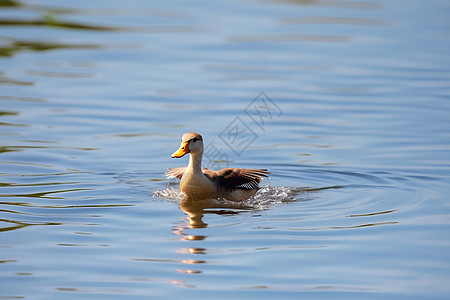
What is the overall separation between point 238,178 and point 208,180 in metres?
0.44

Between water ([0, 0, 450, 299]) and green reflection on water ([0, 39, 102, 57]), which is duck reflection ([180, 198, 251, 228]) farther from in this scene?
green reflection on water ([0, 39, 102, 57])

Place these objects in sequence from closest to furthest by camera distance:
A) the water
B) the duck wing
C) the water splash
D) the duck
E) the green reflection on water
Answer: the water → the water splash → the duck → the duck wing → the green reflection on water

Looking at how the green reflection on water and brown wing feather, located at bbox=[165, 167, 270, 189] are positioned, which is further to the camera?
the green reflection on water

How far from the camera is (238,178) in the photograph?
11.6 metres

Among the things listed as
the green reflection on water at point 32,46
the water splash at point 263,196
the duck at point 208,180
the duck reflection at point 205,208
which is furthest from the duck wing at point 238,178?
the green reflection on water at point 32,46

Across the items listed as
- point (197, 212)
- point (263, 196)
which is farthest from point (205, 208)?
point (263, 196)

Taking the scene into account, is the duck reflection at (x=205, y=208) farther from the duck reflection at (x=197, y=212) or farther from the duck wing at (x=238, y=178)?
the duck wing at (x=238, y=178)

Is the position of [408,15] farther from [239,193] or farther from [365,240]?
[365,240]

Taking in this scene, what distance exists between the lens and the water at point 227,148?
8.21m

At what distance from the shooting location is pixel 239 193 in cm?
1143

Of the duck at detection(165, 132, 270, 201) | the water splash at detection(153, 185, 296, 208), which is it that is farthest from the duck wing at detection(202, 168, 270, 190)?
the water splash at detection(153, 185, 296, 208)

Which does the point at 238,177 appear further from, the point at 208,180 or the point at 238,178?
the point at 208,180

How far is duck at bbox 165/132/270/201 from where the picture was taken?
1133 centimetres

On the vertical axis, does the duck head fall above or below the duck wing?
above
